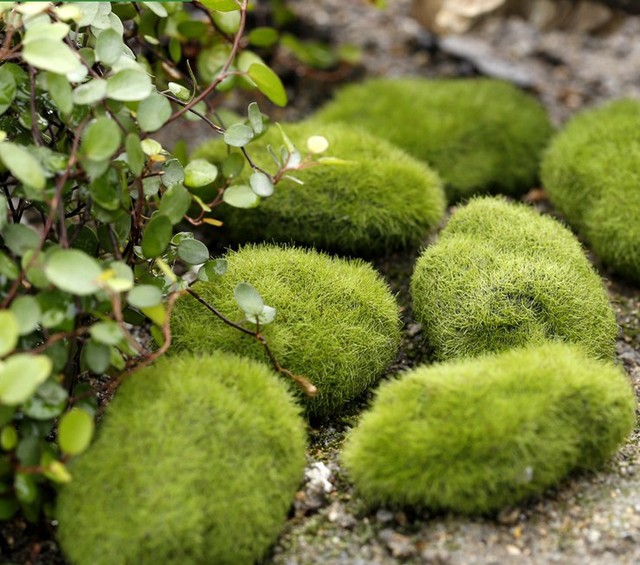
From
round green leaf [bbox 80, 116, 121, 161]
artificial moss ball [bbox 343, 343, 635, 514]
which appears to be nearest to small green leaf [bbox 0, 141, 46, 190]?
round green leaf [bbox 80, 116, 121, 161]

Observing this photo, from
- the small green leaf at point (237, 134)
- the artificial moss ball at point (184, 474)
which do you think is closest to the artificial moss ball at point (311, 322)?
the artificial moss ball at point (184, 474)

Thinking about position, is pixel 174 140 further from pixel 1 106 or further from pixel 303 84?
pixel 1 106

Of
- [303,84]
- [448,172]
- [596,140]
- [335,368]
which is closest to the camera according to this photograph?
[335,368]

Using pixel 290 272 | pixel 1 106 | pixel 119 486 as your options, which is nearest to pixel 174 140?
pixel 290 272

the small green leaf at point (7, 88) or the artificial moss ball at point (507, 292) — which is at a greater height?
the small green leaf at point (7, 88)

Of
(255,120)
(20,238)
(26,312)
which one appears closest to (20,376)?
(26,312)

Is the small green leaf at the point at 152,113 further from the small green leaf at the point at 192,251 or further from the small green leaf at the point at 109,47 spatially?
the small green leaf at the point at 192,251

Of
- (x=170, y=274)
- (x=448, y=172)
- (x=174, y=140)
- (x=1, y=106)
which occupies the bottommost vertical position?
(x=174, y=140)
